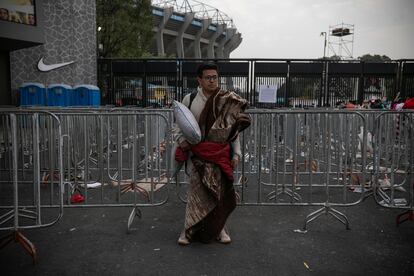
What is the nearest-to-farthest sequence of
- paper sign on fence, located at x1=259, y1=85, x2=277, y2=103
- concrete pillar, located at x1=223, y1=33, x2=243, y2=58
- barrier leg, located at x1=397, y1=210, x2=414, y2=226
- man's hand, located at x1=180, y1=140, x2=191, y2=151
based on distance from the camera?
man's hand, located at x1=180, y1=140, x2=191, y2=151, barrier leg, located at x1=397, y1=210, x2=414, y2=226, paper sign on fence, located at x1=259, y1=85, x2=277, y2=103, concrete pillar, located at x1=223, y1=33, x2=243, y2=58

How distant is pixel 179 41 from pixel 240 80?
2076 inches

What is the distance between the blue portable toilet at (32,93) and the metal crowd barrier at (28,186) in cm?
767

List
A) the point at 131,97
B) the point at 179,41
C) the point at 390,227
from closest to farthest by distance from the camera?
the point at 390,227, the point at 131,97, the point at 179,41

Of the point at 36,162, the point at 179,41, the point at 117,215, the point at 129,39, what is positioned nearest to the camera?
the point at 36,162

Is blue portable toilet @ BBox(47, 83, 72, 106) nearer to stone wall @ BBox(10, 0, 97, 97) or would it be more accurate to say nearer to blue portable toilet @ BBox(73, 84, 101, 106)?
blue portable toilet @ BBox(73, 84, 101, 106)

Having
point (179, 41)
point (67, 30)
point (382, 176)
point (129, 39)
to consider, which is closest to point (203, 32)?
point (179, 41)

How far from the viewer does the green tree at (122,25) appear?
22.0 metres

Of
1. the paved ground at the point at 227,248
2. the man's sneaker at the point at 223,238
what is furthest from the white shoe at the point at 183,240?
the man's sneaker at the point at 223,238

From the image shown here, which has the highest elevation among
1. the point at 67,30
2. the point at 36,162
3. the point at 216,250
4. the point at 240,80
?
the point at 67,30

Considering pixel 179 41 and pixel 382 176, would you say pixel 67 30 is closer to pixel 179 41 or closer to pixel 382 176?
pixel 382 176

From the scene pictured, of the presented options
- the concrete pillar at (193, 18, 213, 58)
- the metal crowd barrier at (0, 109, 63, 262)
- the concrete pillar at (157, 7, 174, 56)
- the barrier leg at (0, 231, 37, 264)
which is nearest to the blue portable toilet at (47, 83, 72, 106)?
the metal crowd barrier at (0, 109, 63, 262)

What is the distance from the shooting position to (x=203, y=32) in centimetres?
6925

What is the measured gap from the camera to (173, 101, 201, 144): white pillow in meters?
4.07

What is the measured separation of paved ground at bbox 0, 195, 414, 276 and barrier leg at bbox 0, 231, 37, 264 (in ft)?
0.29
